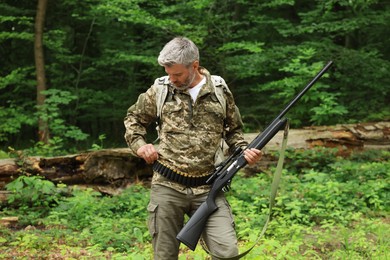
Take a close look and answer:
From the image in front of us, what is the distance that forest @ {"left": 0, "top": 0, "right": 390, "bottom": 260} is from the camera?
5.99 metres

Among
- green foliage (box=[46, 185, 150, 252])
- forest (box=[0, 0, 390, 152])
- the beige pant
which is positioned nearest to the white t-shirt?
the beige pant

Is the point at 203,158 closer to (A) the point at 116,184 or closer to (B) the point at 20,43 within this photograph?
(A) the point at 116,184

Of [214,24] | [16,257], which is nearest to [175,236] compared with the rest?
[16,257]

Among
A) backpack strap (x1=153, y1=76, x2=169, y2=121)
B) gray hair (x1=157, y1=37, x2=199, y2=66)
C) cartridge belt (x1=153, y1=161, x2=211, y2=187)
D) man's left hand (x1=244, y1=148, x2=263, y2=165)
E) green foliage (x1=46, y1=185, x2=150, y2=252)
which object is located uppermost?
gray hair (x1=157, y1=37, x2=199, y2=66)

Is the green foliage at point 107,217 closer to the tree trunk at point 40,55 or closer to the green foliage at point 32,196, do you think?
the green foliage at point 32,196

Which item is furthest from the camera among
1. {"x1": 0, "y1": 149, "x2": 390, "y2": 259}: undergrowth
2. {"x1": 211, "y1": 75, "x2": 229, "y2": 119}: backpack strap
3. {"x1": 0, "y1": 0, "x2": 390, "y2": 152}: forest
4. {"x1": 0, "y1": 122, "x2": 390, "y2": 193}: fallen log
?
{"x1": 0, "y1": 0, "x2": 390, "y2": 152}: forest

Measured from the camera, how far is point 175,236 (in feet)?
11.8

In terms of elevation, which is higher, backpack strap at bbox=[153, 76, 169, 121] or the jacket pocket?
backpack strap at bbox=[153, 76, 169, 121]

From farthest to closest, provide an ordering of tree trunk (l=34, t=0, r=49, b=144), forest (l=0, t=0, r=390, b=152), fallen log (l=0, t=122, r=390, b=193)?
tree trunk (l=34, t=0, r=49, b=144) → forest (l=0, t=0, r=390, b=152) → fallen log (l=0, t=122, r=390, b=193)

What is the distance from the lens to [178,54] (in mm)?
3342

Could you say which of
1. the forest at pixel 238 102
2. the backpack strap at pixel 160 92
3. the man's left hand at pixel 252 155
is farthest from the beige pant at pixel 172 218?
the forest at pixel 238 102

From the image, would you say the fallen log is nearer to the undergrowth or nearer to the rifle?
the undergrowth

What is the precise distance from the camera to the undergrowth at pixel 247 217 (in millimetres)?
5531

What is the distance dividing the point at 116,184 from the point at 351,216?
4116 mm
